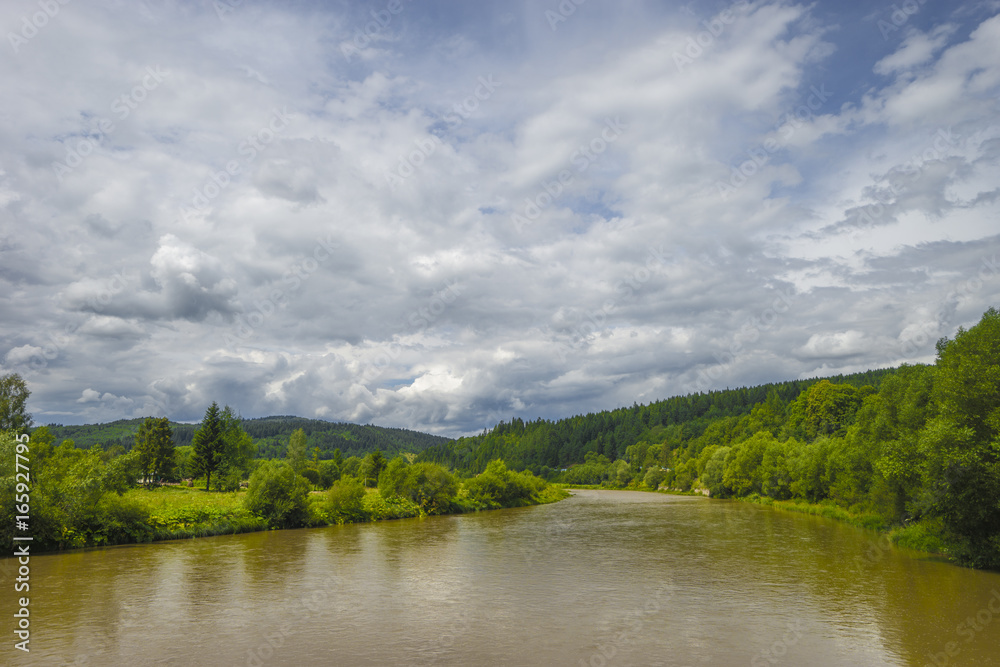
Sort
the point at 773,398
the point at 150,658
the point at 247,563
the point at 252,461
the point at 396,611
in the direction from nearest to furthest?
the point at 150,658
the point at 396,611
the point at 247,563
the point at 252,461
the point at 773,398

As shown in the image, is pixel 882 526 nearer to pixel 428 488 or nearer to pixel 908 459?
pixel 908 459

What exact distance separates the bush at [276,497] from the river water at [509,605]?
8.03 metres

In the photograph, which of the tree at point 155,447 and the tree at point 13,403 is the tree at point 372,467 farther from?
the tree at point 13,403

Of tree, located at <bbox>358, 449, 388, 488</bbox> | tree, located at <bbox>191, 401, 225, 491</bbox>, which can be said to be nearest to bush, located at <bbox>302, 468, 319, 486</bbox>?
tree, located at <bbox>358, 449, 388, 488</bbox>

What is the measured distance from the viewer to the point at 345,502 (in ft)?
176

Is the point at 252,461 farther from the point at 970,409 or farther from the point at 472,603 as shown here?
the point at 970,409

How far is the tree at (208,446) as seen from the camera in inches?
2714

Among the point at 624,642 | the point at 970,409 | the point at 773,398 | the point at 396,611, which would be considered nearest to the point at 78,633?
the point at 396,611

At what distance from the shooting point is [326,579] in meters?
27.1

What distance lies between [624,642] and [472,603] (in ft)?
23.8

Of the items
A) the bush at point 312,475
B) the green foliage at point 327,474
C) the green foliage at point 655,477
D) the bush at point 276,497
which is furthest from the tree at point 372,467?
the green foliage at point 655,477

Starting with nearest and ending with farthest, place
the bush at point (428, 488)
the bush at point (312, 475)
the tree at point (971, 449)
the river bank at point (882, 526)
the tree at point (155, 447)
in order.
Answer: the tree at point (971, 449) → the river bank at point (882, 526) → the bush at point (428, 488) → the tree at point (155, 447) → the bush at point (312, 475)

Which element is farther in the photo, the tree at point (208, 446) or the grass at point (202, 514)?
the tree at point (208, 446)

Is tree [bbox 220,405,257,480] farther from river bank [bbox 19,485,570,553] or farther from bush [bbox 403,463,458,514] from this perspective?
bush [bbox 403,463,458,514]
